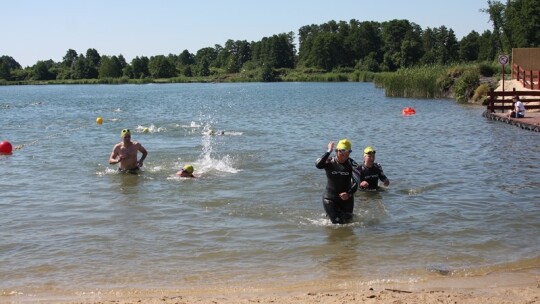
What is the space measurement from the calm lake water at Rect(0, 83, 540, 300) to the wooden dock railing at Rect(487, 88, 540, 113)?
879cm

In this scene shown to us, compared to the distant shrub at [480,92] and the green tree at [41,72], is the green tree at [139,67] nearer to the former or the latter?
the green tree at [41,72]

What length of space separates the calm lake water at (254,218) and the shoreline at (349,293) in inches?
7.8

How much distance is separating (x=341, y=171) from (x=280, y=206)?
2.72m

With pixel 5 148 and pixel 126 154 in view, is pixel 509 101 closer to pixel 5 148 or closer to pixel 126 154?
pixel 126 154

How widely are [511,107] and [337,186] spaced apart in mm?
25167

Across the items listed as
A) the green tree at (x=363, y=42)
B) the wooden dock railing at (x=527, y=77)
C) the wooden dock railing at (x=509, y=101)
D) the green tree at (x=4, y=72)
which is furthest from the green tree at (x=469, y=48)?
the green tree at (x=4, y=72)

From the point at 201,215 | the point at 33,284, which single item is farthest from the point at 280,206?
the point at 33,284

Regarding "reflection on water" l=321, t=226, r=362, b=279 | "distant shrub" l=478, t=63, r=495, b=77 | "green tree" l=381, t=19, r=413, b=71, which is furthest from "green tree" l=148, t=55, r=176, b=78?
"reflection on water" l=321, t=226, r=362, b=279

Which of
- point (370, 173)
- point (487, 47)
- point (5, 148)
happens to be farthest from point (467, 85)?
point (487, 47)

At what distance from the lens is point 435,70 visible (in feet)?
182

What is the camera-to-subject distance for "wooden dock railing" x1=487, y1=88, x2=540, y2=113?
3141cm

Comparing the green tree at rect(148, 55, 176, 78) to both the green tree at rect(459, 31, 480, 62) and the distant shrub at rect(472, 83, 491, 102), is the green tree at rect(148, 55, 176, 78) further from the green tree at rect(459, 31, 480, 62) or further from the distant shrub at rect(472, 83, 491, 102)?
the distant shrub at rect(472, 83, 491, 102)

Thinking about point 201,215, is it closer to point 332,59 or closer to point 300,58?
point 332,59

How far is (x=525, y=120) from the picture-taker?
2731cm
